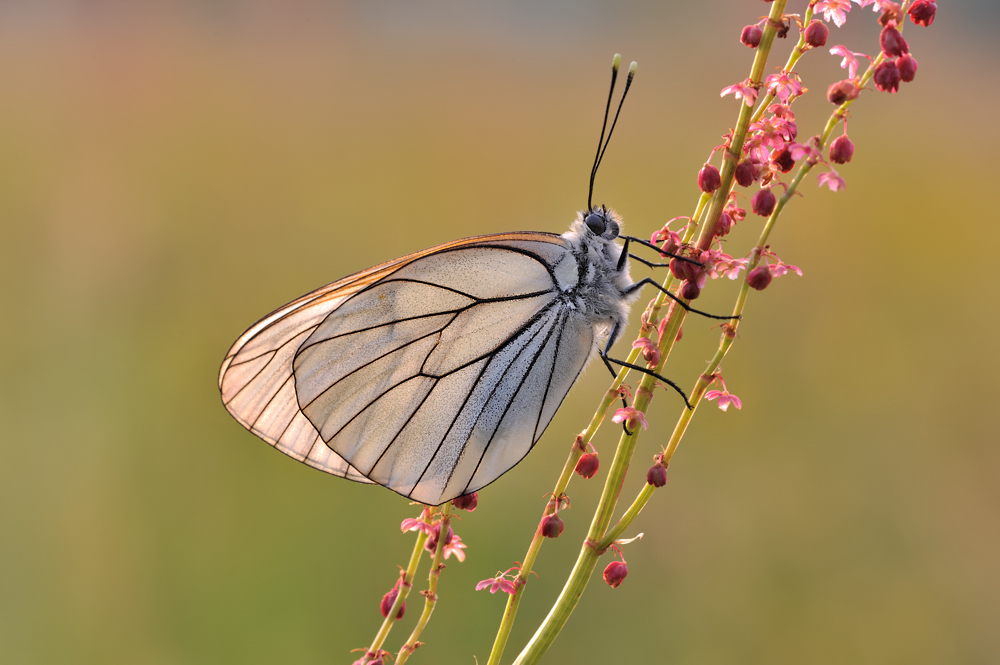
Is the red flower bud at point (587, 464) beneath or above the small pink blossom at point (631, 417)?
beneath

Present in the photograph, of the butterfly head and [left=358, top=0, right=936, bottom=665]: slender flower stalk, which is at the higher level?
the butterfly head

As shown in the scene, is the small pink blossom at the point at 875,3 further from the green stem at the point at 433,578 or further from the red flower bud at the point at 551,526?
the green stem at the point at 433,578

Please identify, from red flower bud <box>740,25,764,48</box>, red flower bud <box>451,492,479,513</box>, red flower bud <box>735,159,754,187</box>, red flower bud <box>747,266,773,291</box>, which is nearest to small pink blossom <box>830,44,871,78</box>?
red flower bud <box>740,25,764,48</box>

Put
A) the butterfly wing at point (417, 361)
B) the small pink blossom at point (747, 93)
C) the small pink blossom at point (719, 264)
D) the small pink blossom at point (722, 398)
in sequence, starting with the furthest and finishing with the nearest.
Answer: the butterfly wing at point (417, 361), the small pink blossom at point (722, 398), the small pink blossom at point (719, 264), the small pink blossom at point (747, 93)

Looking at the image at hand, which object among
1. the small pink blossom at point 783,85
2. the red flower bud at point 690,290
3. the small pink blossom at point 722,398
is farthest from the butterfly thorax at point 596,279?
the small pink blossom at point 783,85

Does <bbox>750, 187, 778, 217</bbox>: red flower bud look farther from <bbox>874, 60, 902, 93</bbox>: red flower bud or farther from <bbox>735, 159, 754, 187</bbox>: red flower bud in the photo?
<bbox>874, 60, 902, 93</bbox>: red flower bud

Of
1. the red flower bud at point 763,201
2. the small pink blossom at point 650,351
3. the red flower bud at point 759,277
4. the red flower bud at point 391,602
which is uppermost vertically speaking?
the red flower bud at point 763,201

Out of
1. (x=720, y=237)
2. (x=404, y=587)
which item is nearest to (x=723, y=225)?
(x=720, y=237)
